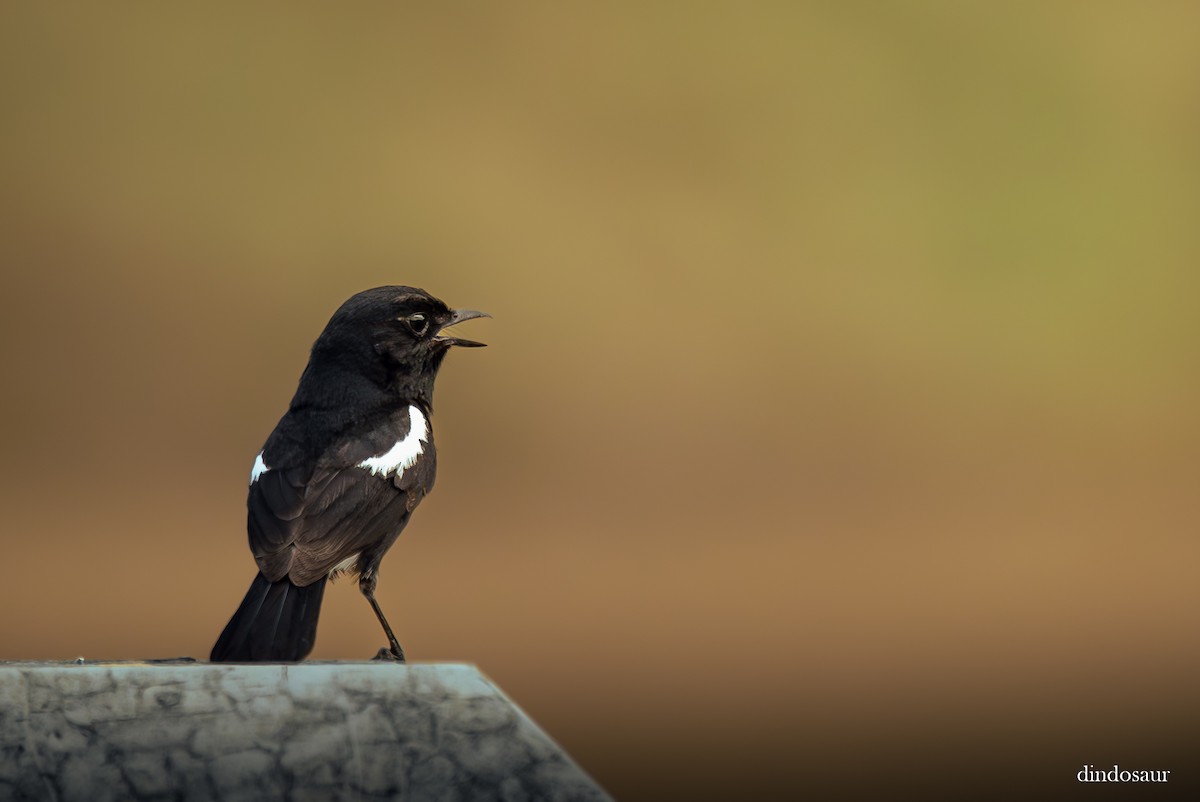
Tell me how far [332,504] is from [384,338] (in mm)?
800

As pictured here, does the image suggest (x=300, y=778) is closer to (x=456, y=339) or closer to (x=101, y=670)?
(x=101, y=670)

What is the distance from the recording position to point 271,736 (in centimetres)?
329

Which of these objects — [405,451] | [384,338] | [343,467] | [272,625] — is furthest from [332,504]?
[384,338]

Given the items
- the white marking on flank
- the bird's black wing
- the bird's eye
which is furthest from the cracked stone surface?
the bird's eye

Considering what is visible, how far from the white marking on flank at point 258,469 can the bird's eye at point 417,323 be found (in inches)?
28.9

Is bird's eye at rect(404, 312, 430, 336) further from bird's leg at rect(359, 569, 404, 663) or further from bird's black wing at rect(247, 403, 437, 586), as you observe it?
bird's leg at rect(359, 569, 404, 663)

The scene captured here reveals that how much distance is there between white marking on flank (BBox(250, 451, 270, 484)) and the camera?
4.48m

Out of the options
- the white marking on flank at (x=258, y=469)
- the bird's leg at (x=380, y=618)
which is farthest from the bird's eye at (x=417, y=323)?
the bird's leg at (x=380, y=618)

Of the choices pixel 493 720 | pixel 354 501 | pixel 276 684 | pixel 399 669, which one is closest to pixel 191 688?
pixel 276 684

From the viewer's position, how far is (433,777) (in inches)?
132

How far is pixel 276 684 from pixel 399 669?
1.05ft

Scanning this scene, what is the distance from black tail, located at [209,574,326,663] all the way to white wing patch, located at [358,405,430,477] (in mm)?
536

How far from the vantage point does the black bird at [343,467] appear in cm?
394

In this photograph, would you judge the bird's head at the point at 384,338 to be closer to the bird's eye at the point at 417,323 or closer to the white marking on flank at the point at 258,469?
the bird's eye at the point at 417,323
